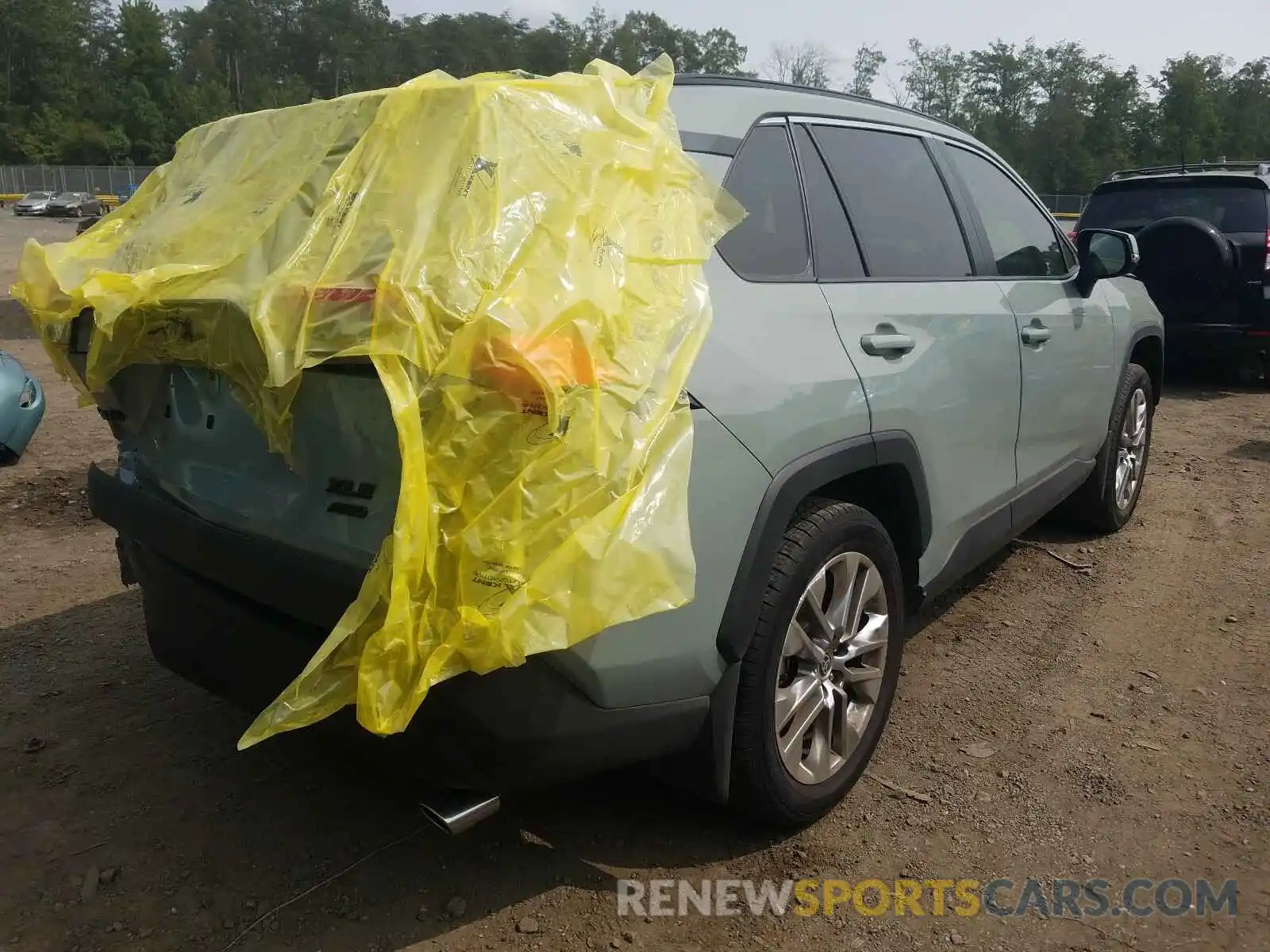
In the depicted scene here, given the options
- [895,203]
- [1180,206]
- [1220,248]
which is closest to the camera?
[895,203]

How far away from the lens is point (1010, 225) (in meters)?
3.93

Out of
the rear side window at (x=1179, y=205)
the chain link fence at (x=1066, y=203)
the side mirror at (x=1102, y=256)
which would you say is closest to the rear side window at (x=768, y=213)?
the side mirror at (x=1102, y=256)

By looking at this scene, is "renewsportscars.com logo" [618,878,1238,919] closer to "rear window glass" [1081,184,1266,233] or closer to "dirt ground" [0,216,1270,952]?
"dirt ground" [0,216,1270,952]

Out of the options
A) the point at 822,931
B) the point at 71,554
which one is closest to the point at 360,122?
the point at 822,931

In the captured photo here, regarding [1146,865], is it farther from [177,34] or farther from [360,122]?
[177,34]

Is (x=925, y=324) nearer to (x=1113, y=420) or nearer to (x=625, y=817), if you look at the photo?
(x=625, y=817)

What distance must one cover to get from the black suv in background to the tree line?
42.3 metres

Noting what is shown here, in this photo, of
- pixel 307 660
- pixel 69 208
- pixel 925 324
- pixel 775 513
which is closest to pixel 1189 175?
pixel 925 324

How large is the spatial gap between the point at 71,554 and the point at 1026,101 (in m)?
79.0

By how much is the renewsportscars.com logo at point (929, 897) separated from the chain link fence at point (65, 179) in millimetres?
69369

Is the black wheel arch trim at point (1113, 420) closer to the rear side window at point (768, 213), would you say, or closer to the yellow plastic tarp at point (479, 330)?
the rear side window at point (768, 213)

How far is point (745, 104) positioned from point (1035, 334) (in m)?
1.54

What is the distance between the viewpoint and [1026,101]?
72812mm

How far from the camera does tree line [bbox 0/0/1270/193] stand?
6144 cm
